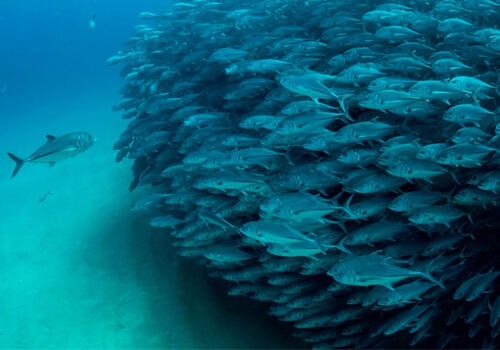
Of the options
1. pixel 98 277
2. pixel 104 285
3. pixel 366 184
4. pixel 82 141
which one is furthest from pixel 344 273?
pixel 98 277

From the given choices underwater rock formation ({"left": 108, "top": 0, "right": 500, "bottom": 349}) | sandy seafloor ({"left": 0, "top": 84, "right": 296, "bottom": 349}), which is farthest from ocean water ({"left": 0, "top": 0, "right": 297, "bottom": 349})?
underwater rock formation ({"left": 108, "top": 0, "right": 500, "bottom": 349})

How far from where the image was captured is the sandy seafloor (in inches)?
216

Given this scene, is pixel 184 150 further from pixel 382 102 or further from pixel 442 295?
pixel 442 295

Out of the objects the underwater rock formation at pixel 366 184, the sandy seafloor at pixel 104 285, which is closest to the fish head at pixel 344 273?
the underwater rock formation at pixel 366 184


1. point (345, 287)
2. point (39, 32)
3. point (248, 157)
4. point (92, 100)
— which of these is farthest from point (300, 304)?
point (39, 32)

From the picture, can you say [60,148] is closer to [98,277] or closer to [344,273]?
[98,277]

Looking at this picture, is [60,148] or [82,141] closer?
[60,148]

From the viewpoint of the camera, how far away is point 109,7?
86438 mm

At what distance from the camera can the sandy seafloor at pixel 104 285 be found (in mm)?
5484

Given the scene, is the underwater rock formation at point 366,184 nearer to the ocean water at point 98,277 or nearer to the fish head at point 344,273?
the fish head at point 344,273

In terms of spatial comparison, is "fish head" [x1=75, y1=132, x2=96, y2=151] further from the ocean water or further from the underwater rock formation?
the ocean water

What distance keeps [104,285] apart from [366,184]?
4.96 meters

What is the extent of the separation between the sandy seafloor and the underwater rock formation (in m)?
0.81

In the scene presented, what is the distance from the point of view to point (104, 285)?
21.7 feet
